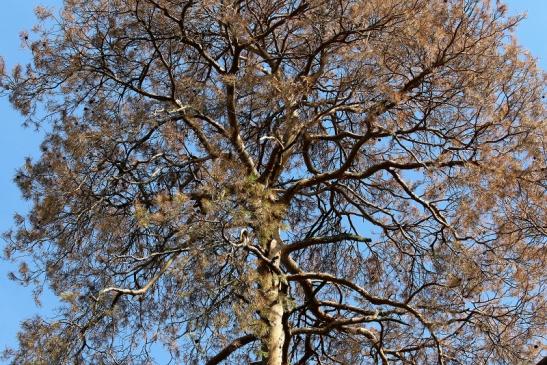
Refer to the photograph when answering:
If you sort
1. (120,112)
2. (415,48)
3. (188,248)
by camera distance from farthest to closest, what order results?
(120,112) < (415,48) < (188,248)

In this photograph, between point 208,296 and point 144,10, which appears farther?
point 144,10

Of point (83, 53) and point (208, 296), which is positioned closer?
point (208, 296)

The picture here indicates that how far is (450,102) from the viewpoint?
279 inches

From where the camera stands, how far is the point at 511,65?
23.5ft

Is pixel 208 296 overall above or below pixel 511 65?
below

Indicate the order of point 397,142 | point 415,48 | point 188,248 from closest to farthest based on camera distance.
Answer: point 188,248, point 415,48, point 397,142

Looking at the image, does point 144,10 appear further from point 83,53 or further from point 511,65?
point 511,65

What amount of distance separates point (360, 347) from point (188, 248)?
2.50 m

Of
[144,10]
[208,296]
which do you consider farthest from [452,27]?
[208,296]

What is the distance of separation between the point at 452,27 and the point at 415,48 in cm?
37

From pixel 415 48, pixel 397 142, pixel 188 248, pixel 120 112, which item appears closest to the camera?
pixel 188 248

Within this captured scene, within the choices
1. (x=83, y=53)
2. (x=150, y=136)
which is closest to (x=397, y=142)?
(x=150, y=136)

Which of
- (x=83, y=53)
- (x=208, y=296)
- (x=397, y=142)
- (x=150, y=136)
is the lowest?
(x=208, y=296)

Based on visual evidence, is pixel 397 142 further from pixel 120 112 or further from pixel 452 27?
pixel 120 112
